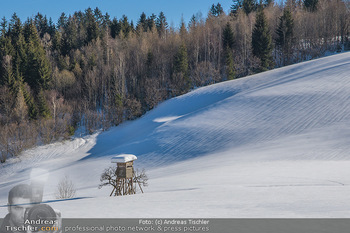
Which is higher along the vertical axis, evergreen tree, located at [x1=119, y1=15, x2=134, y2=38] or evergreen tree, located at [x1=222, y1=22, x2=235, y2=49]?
A: evergreen tree, located at [x1=119, y1=15, x2=134, y2=38]

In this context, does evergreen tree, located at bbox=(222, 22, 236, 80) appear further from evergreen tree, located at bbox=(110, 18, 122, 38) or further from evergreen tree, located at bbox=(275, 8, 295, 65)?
evergreen tree, located at bbox=(110, 18, 122, 38)

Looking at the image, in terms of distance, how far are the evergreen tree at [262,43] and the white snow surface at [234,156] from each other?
9226 millimetres

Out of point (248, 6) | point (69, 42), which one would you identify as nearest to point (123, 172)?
point (69, 42)

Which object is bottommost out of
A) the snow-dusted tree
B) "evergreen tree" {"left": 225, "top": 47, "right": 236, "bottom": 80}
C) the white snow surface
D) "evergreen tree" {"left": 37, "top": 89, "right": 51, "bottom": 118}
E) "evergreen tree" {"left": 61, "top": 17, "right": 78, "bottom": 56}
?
the snow-dusted tree

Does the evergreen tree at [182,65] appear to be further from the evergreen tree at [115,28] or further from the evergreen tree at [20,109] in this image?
the evergreen tree at [115,28]

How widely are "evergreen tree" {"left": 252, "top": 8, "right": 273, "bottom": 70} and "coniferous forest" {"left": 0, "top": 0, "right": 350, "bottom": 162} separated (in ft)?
0.57

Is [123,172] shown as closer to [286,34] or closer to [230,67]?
[230,67]

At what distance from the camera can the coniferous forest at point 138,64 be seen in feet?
143

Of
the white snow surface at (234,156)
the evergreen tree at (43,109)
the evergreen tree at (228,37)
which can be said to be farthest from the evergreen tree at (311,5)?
the evergreen tree at (43,109)

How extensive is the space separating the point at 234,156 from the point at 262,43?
36.6 meters

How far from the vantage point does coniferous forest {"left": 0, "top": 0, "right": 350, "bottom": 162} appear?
43494 mm

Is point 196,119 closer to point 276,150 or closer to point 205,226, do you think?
point 276,150

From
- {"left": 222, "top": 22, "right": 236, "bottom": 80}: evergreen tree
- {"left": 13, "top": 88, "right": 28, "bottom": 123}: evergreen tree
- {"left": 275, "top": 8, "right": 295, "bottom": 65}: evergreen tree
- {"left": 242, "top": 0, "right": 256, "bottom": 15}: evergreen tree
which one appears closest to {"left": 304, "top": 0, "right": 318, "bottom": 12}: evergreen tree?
{"left": 242, "top": 0, "right": 256, "bottom": 15}: evergreen tree

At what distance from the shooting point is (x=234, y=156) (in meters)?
19.3
